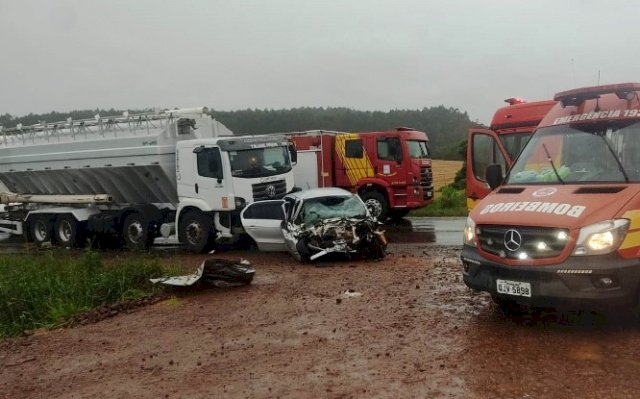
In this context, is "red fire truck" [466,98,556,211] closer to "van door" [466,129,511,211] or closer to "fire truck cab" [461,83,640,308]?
"van door" [466,129,511,211]

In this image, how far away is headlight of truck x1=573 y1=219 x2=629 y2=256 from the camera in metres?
5.38

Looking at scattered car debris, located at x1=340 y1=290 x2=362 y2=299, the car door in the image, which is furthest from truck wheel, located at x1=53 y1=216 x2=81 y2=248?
scattered car debris, located at x1=340 y1=290 x2=362 y2=299

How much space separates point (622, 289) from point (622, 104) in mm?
2288

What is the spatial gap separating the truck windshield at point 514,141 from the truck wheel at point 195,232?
22.1 feet

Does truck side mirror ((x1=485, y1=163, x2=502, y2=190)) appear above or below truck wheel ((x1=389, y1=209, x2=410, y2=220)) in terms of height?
above

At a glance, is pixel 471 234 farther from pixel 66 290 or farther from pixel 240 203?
pixel 240 203

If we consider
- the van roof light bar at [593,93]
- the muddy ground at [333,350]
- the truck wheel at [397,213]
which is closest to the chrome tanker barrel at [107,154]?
the truck wheel at [397,213]

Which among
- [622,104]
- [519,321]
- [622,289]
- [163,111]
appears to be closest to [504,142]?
[622,104]

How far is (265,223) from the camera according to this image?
1278 cm

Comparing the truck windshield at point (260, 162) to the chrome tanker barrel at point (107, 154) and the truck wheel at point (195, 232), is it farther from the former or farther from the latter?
the chrome tanker barrel at point (107, 154)

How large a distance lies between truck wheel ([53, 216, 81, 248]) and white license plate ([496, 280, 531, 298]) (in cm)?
1352

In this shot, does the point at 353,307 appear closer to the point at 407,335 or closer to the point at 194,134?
the point at 407,335

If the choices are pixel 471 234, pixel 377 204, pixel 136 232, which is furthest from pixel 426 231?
pixel 471 234

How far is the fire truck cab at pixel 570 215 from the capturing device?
5410 millimetres
